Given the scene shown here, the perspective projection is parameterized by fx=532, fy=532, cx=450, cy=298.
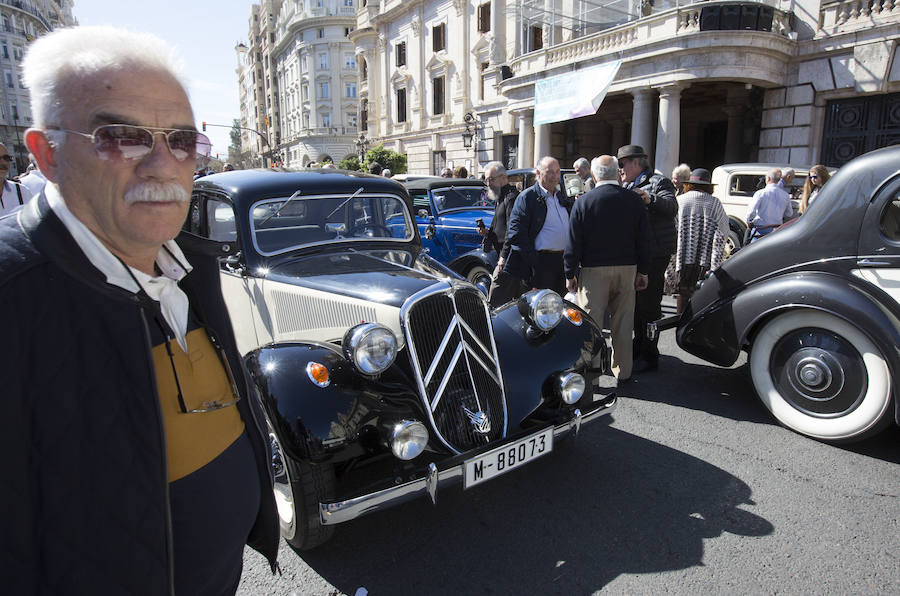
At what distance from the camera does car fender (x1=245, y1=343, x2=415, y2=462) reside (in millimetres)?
2279

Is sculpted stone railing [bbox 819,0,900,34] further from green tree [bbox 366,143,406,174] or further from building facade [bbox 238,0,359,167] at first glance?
building facade [bbox 238,0,359,167]

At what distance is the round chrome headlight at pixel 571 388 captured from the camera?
118 inches

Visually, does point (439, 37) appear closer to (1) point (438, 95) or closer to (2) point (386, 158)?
(1) point (438, 95)

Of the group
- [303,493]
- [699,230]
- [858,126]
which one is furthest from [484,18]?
[303,493]

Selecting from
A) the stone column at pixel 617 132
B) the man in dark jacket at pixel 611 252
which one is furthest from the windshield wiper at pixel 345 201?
the stone column at pixel 617 132

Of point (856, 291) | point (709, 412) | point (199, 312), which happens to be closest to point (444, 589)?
point (199, 312)

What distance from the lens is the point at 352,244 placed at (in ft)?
12.6

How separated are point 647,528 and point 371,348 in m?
1.65

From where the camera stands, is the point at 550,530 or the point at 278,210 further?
the point at 278,210

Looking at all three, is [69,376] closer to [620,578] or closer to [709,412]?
[620,578]

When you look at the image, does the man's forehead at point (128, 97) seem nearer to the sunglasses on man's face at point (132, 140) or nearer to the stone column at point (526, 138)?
the sunglasses on man's face at point (132, 140)

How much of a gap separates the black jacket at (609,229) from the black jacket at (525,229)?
61 centimetres

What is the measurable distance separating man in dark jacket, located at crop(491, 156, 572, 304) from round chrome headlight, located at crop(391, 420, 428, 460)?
9.61ft

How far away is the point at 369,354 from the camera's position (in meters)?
2.50
